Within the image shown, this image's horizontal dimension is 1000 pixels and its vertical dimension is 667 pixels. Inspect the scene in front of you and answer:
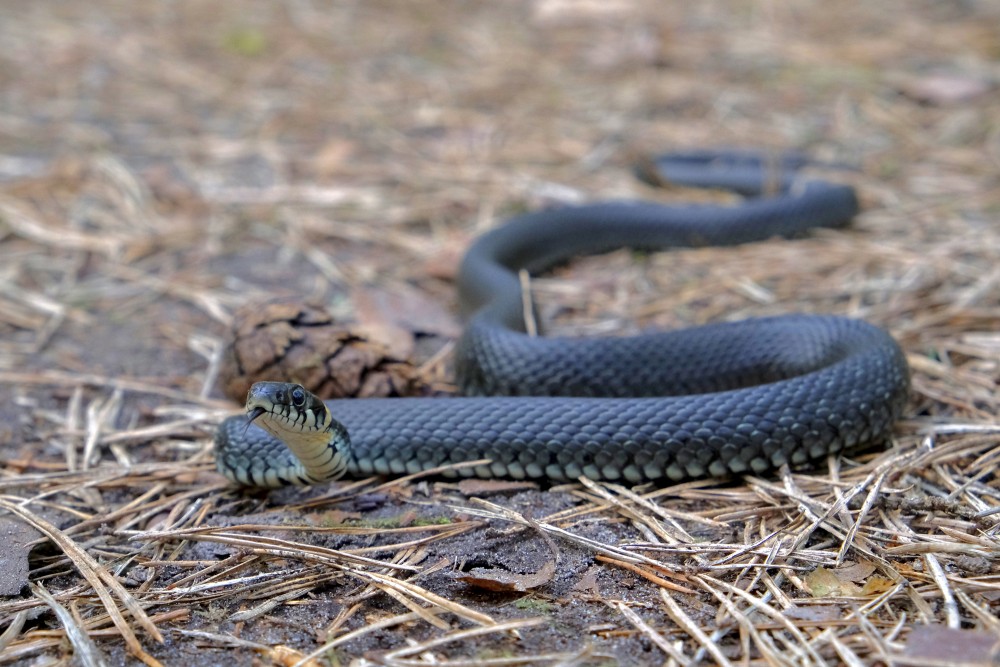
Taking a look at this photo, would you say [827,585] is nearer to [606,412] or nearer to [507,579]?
[507,579]

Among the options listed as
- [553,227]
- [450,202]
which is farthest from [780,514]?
[450,202]

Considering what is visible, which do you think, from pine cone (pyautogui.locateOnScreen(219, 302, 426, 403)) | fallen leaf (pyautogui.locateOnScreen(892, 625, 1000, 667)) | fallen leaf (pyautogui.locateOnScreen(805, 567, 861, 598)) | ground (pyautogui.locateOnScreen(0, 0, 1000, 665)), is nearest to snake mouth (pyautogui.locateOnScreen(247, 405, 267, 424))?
ground (pyautogui.locateOnScreen(0, 0, 1000, 665))

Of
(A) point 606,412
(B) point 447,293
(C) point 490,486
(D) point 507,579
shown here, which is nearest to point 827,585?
(D) point 507,579

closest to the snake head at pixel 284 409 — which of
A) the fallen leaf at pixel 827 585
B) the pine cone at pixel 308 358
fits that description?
the pine cone at pixel 308 358

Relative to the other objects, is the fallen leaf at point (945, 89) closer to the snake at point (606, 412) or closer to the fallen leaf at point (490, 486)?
the snake at point (606, 412)

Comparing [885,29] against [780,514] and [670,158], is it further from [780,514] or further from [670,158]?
[780,514]

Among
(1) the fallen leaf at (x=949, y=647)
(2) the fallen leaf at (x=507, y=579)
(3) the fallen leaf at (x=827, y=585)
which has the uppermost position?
(1) the fallen leaf at (x=949, y=647)
